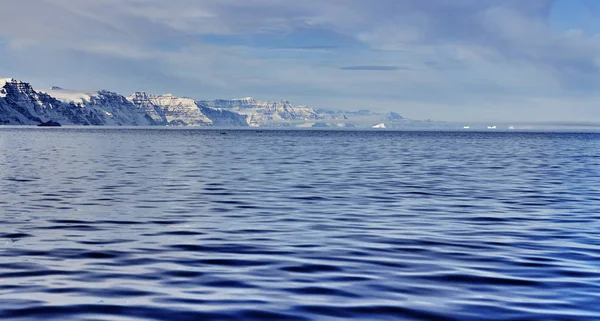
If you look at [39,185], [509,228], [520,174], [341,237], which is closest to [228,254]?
[341,237]

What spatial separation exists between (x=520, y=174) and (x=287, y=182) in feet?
63.0

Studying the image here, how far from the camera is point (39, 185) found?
131 ft

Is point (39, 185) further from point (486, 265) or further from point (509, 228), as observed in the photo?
point (486, 265)

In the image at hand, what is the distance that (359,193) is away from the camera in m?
36.3

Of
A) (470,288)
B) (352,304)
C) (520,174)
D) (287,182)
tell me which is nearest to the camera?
(352,304)

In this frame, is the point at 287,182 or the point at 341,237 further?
the point at 287,182

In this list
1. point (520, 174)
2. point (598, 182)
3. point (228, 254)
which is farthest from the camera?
point (520, 174)

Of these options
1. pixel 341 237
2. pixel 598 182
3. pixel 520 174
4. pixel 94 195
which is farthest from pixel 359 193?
pixel 520 174

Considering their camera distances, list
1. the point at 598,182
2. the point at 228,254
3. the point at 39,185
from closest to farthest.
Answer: the point at 228,254, the point at 39,185, the point at 598,182

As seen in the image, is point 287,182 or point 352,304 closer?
point 352,304

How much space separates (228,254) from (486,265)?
5940 mm

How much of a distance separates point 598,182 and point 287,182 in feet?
62.9

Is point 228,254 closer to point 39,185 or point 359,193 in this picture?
point 359,193

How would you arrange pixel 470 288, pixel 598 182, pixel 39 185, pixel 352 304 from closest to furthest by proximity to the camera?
pixel 352 304 < pixel 470 288 < pixel 39 185 < pixel 598 182
